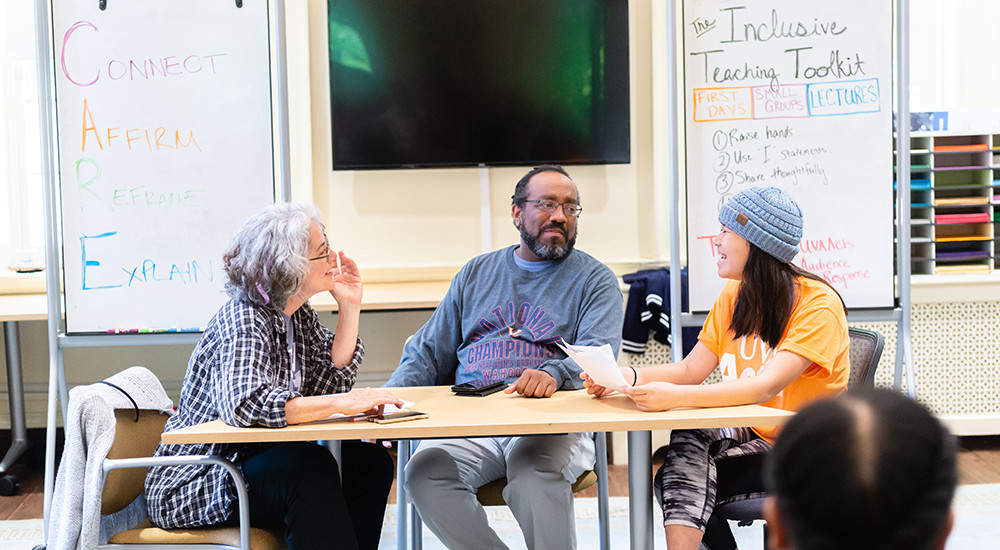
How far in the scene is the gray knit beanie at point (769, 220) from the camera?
2.08 meters

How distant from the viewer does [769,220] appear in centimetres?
208

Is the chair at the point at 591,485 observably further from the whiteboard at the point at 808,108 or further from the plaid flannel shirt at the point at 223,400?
the whiteboard at the point at 808,108

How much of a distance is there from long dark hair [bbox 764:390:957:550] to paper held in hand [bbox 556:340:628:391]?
1.07m

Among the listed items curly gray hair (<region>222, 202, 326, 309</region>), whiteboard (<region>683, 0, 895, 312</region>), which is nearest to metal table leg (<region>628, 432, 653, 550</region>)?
curly gray hair (<region>222, 202, 326, 309</region>)

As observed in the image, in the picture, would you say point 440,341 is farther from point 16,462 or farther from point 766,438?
point 16,462

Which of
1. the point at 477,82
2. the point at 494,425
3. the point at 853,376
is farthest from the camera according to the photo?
the point at 477,82

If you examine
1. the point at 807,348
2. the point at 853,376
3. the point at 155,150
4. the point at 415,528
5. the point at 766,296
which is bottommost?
the point at 415,528

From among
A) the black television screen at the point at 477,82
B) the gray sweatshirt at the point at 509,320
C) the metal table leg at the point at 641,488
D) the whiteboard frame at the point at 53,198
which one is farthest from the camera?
the black television screen at the point at 477,82

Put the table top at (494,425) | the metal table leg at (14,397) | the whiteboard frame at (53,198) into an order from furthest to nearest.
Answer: the metal table leg at (14,397), the whiteboard frame at (53,198), the table top at (494,425)

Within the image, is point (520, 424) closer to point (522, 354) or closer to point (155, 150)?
point (522, 354)

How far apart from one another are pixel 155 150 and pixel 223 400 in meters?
1.44

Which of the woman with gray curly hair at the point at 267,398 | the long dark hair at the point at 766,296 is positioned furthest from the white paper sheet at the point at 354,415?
the long dark hair at the point at 766,296

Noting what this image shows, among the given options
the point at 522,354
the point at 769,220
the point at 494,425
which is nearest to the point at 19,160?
the point at 522,354

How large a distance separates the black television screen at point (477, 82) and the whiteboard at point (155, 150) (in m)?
1.02
